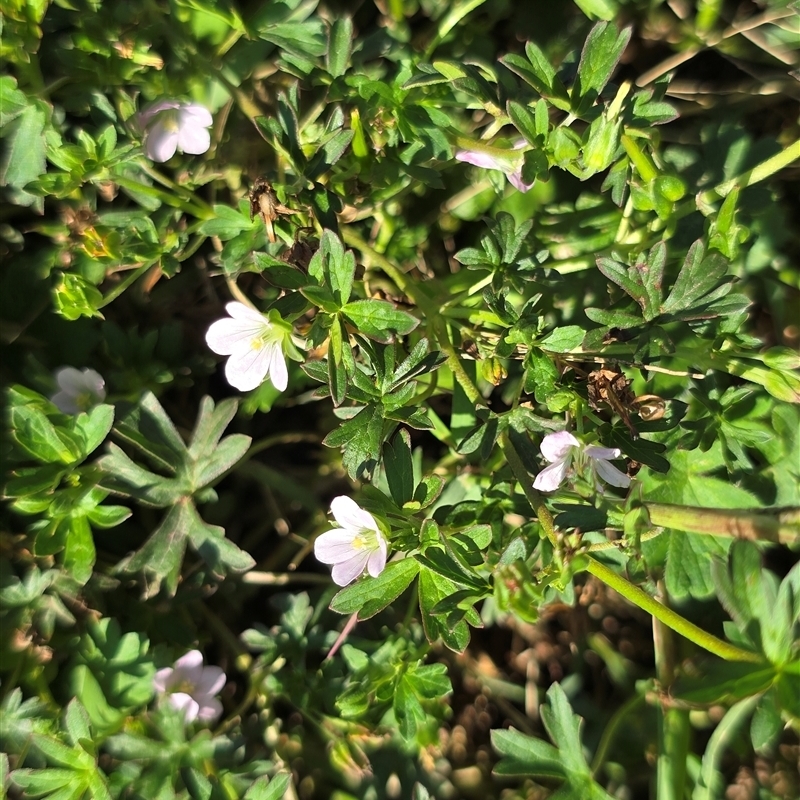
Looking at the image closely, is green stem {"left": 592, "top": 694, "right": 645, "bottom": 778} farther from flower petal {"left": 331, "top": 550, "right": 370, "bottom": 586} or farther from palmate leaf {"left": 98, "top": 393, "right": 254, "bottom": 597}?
palmate leaf {"left": 98, "top": 393, "right": 254, "bottom": 597}

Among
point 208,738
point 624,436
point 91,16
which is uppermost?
point 91,16

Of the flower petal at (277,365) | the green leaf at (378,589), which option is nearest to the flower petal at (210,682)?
the green leaf at (378,589)

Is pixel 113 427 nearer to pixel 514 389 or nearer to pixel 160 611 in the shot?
pixel 160 611

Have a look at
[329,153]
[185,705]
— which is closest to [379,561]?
[185,705]

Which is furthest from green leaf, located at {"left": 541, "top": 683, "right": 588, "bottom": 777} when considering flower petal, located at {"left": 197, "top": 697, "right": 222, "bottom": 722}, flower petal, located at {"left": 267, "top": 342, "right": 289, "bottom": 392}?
flower petal, located at {"left": 267, "top": 342, "right": 289, "bottom": 392}

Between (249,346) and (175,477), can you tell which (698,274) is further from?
(175,477)

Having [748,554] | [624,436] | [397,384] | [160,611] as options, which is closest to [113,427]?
[160,611]

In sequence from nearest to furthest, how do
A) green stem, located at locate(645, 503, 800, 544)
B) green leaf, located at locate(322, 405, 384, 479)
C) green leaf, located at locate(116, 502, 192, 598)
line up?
green stem, located at locate(645, 503, 800, 544) < green leaf, located at locate(322, 405, 384, 479) < green leaf, located at locate(116, 502, 192, 598)
